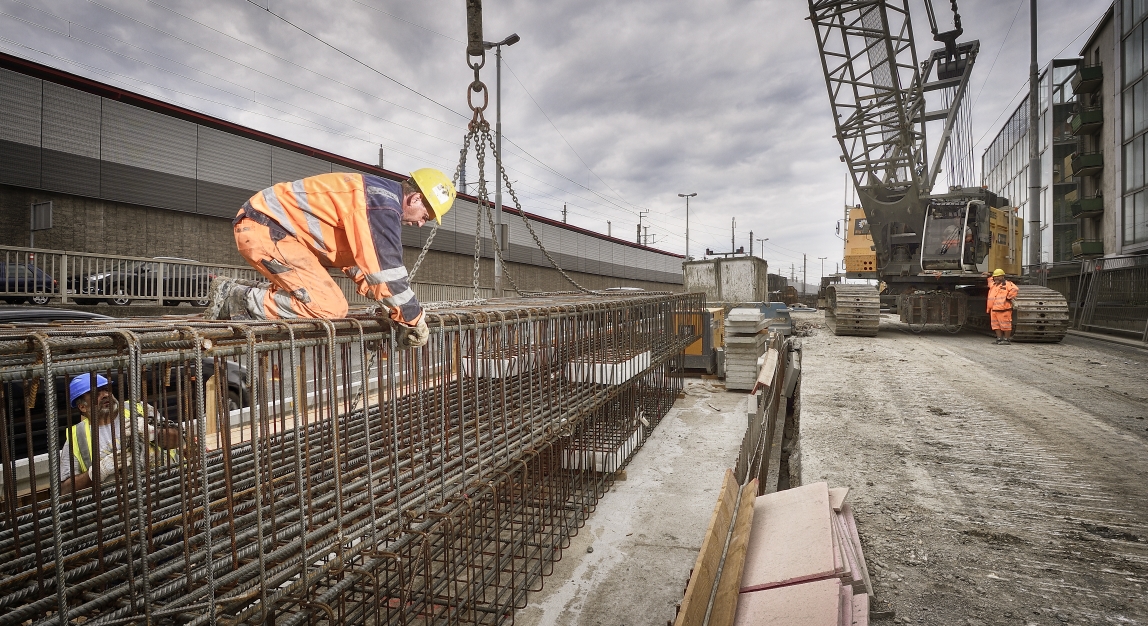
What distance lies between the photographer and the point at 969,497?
3.76 metres

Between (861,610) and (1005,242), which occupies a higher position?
(1005,242)

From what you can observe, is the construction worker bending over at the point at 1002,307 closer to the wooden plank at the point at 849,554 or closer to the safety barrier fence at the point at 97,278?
the wooden plank at the point at 849,554

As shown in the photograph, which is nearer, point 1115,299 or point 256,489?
point 256,489

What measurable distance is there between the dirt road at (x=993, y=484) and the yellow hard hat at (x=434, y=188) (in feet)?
11.3

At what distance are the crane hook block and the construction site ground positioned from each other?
441 centimetres

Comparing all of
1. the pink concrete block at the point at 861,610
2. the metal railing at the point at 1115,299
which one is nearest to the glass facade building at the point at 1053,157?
the metal railing at the point at 1115,299

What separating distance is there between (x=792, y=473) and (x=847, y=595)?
2721 millimetres

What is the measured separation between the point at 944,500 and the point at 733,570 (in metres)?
1.99

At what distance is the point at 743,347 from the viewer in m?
8.71

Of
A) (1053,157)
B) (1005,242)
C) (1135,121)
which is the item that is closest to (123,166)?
(1005,242)

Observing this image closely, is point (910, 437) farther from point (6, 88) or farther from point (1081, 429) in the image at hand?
point (6, 88)

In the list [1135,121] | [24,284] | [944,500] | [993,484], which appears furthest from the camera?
[1135,121]

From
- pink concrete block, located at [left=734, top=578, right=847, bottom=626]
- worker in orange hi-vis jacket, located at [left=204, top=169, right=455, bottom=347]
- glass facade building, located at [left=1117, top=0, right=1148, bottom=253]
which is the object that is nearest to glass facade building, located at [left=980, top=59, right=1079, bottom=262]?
glass facade building, located at [left=1117, top=0, right=1148, bottom=253]

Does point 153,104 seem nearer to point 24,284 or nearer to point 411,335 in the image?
point 24,284
